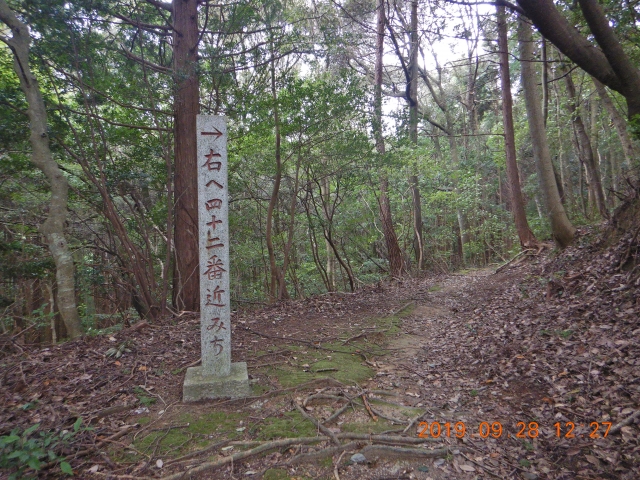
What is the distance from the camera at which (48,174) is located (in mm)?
5453

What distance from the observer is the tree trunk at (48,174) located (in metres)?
5.29

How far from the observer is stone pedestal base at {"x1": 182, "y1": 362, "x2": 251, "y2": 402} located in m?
3.60

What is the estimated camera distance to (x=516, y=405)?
3439 mm

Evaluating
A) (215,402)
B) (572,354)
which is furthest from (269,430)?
(572,354)

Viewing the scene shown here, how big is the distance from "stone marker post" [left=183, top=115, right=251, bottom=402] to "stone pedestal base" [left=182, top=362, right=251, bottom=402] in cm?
1

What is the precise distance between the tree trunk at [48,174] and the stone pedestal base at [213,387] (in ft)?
9.14

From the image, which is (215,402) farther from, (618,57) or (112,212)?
(618,57)

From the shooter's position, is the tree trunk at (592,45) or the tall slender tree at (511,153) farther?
the tall slender tree at (511,153)

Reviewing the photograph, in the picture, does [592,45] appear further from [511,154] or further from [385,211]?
[385,211]

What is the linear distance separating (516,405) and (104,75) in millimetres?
8232

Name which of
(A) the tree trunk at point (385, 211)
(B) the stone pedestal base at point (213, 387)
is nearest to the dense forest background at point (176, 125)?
(A) the tree trunk at point (385, 211)

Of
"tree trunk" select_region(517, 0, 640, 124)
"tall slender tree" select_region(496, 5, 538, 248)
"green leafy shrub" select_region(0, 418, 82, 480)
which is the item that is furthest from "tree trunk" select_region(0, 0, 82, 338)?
"tall slender tree" select_region(496, 5, 538, 248)

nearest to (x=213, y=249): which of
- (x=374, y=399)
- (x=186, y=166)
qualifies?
(x=374, y=399)
